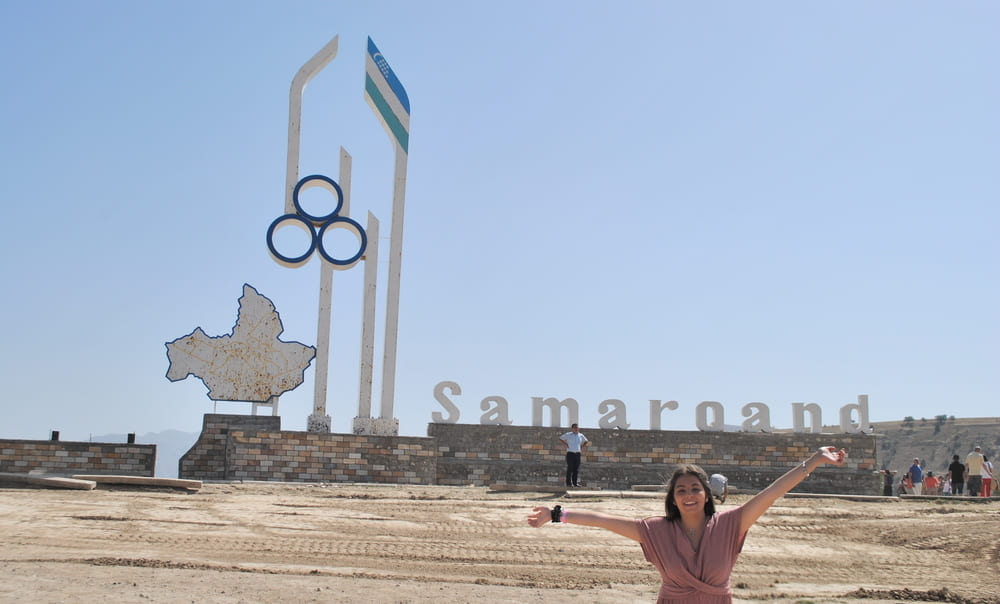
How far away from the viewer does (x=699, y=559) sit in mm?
3873

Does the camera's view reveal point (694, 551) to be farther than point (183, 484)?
No

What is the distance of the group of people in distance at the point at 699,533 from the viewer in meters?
3.84

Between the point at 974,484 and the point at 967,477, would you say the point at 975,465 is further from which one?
the point at 974,484

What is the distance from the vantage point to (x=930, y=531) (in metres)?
12.2

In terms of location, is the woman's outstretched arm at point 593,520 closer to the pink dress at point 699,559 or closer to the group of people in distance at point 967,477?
the pink dress at point 699,559

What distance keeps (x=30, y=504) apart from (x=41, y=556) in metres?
3.87

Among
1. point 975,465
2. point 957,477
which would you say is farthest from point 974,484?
point 975,465

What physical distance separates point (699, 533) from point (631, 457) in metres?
17.7

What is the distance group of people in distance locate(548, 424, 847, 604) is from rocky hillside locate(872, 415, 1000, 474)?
72562mm

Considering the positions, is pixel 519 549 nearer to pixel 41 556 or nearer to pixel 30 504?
pixel 41 556

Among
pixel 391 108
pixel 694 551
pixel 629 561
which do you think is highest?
pixel 391 108

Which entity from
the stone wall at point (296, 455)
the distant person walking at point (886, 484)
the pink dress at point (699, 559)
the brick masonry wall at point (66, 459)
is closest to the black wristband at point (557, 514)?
the pink dress at point (699, 559)

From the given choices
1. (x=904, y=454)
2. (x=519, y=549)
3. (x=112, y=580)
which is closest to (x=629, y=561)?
(x=519, y=549)

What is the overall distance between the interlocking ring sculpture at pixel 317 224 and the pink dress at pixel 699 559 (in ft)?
58.6
